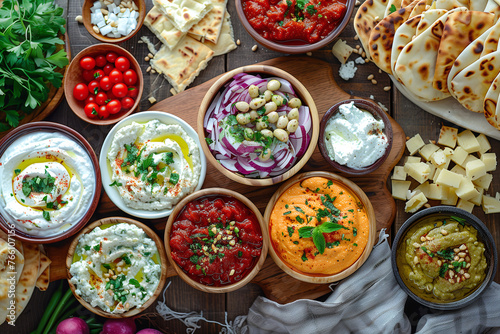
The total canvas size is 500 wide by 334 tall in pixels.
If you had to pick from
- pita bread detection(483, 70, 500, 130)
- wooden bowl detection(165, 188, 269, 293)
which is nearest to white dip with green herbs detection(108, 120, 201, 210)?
wooden bowl detection(165, 188, 269, 293)

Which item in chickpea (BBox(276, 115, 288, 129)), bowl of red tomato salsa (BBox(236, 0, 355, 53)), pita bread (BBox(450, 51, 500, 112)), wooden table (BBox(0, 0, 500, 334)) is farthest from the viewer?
wooden table (BBox(0, 0, 500, 334))

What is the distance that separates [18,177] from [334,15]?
120 inches

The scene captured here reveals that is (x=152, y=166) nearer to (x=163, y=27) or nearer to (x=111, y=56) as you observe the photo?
(x=111, y=56)

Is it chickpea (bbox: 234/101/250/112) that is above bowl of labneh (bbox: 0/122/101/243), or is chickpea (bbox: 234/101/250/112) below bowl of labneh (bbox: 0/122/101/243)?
above

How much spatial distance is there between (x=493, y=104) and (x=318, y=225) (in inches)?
67.9

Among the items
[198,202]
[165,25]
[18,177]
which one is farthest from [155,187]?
[165,25]

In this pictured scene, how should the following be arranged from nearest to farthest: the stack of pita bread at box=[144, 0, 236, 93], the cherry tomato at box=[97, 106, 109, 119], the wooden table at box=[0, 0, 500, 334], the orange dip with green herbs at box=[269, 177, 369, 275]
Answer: the orange dip with green herbs at box=[269, 177, 369, 275] → the cherry tomato at box=[97, 106, 109, 119] → the stack of pita bread at box=[144, 0, 236, 93] → the wooden table at box=[0, 0, 500, 334]

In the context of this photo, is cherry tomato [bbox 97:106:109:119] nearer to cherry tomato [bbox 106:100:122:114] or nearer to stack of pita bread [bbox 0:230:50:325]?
cherry tomato [bbox 106:100:122:114]

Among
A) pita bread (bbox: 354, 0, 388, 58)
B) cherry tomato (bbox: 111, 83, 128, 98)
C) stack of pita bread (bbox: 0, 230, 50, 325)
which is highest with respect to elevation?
pita bread (bbox: 354, 0, 388, 58)

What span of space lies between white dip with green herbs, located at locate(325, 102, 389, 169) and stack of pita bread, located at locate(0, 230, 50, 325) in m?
2.75

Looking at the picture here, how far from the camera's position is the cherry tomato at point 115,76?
3.76 metres

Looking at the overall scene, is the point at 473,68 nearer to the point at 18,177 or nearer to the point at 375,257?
the point at 375,257

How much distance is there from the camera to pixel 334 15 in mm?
3643

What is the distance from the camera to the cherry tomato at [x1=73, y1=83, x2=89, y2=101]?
3727mm
